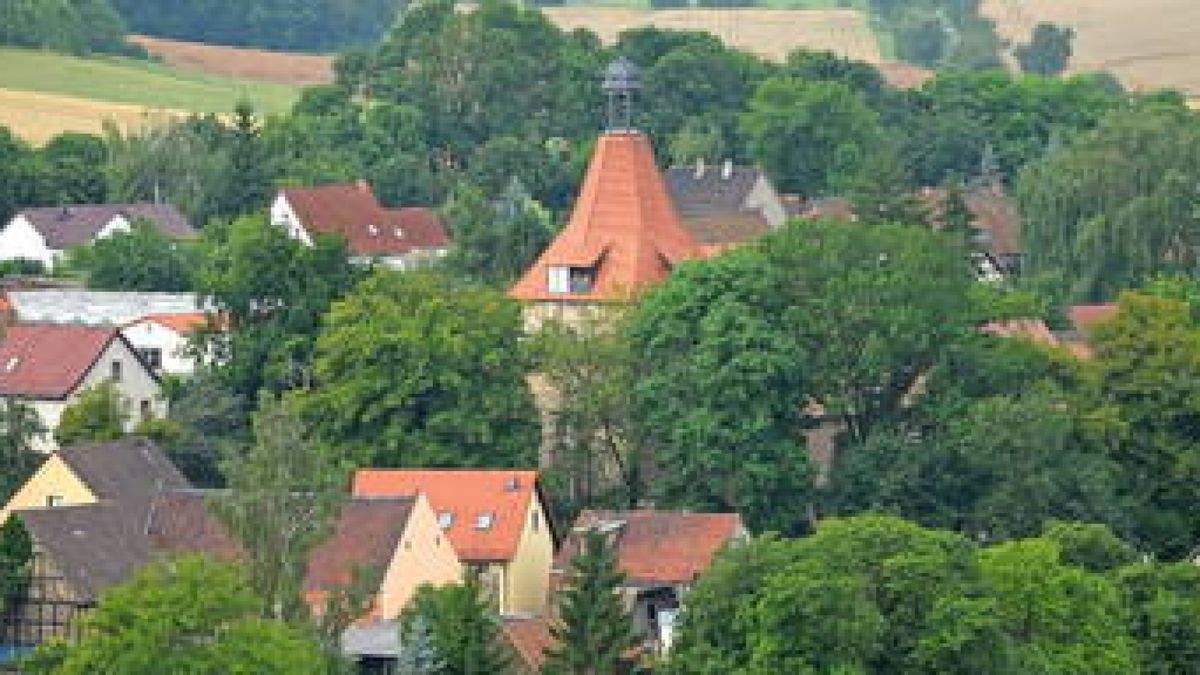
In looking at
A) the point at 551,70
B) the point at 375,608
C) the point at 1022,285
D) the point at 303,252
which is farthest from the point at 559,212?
the point at 375,608

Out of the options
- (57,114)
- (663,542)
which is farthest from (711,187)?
(663,542)

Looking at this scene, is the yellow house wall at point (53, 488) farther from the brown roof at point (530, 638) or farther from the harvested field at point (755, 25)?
the harvested field at point (755, 25)

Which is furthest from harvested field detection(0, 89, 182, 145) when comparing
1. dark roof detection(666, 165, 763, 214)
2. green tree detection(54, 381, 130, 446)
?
green tree detection(54, 381, 130, 446)

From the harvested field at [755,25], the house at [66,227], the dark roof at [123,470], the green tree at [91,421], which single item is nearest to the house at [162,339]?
the green tree at [91,421]

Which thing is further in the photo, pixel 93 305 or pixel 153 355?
pixel 93 305

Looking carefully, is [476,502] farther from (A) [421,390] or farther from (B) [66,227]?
(B) [66,227]

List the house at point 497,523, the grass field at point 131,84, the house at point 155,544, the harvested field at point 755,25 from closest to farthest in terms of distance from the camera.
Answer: the house at point 155,544 < the house at point 497,523 < the grass field at point 131,84 < the harvested field at point 755,25
